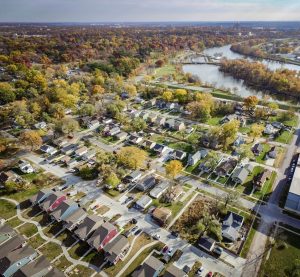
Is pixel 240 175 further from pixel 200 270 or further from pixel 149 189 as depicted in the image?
pixel 200 270

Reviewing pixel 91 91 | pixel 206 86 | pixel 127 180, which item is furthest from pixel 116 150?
pixel 206 86

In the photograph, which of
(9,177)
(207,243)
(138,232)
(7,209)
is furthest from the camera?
(9,177)

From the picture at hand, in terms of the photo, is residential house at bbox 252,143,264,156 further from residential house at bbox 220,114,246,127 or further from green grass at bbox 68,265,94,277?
green grass at bbox 68,265,94,277

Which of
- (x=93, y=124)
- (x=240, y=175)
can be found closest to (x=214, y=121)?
(x=240, y=175)

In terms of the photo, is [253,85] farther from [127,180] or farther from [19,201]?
[19,201]

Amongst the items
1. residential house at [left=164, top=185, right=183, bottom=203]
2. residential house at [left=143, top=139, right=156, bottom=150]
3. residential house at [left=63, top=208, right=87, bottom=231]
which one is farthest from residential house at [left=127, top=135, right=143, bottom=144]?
residential house at [left=63, top=208, right=87, bottom=231]

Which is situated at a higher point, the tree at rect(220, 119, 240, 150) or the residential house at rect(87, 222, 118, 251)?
the tree at rect(220, 119, 240, 150)
